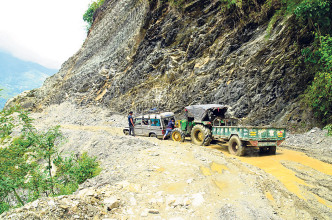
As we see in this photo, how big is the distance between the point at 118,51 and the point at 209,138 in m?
25.7

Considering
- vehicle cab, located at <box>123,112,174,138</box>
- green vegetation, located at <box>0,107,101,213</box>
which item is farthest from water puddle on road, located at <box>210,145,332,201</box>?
green vegetation, located at <box>0,107,101,213</box>

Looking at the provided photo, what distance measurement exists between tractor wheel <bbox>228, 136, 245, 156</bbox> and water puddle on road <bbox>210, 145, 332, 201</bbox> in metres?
0.32

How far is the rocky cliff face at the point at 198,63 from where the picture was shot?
14.1 meters

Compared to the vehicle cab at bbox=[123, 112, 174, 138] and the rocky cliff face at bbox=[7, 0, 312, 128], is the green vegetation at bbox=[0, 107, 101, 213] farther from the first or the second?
the rocky cliff face at bbox=[7, 0, 312, 128]

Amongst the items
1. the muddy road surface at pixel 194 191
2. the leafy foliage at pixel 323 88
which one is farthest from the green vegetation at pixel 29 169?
the leafy foliage at pixel 323 88

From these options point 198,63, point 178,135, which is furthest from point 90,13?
point 178,135

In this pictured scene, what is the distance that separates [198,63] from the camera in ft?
66.6

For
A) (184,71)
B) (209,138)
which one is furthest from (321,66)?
(184,71)

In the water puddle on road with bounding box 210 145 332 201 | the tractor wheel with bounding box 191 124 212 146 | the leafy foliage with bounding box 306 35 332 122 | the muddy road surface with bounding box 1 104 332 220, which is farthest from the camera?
the tractor wheel with bounding box 191 124 212 146

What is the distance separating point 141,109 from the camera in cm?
2386

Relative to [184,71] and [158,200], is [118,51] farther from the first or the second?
[158,200]

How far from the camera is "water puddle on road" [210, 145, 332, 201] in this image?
587cm

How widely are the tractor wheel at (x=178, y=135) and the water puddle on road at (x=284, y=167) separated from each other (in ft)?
8.88

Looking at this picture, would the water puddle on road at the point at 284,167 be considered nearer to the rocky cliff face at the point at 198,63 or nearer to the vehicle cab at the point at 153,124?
the vehicle cab at the point at 153,124
